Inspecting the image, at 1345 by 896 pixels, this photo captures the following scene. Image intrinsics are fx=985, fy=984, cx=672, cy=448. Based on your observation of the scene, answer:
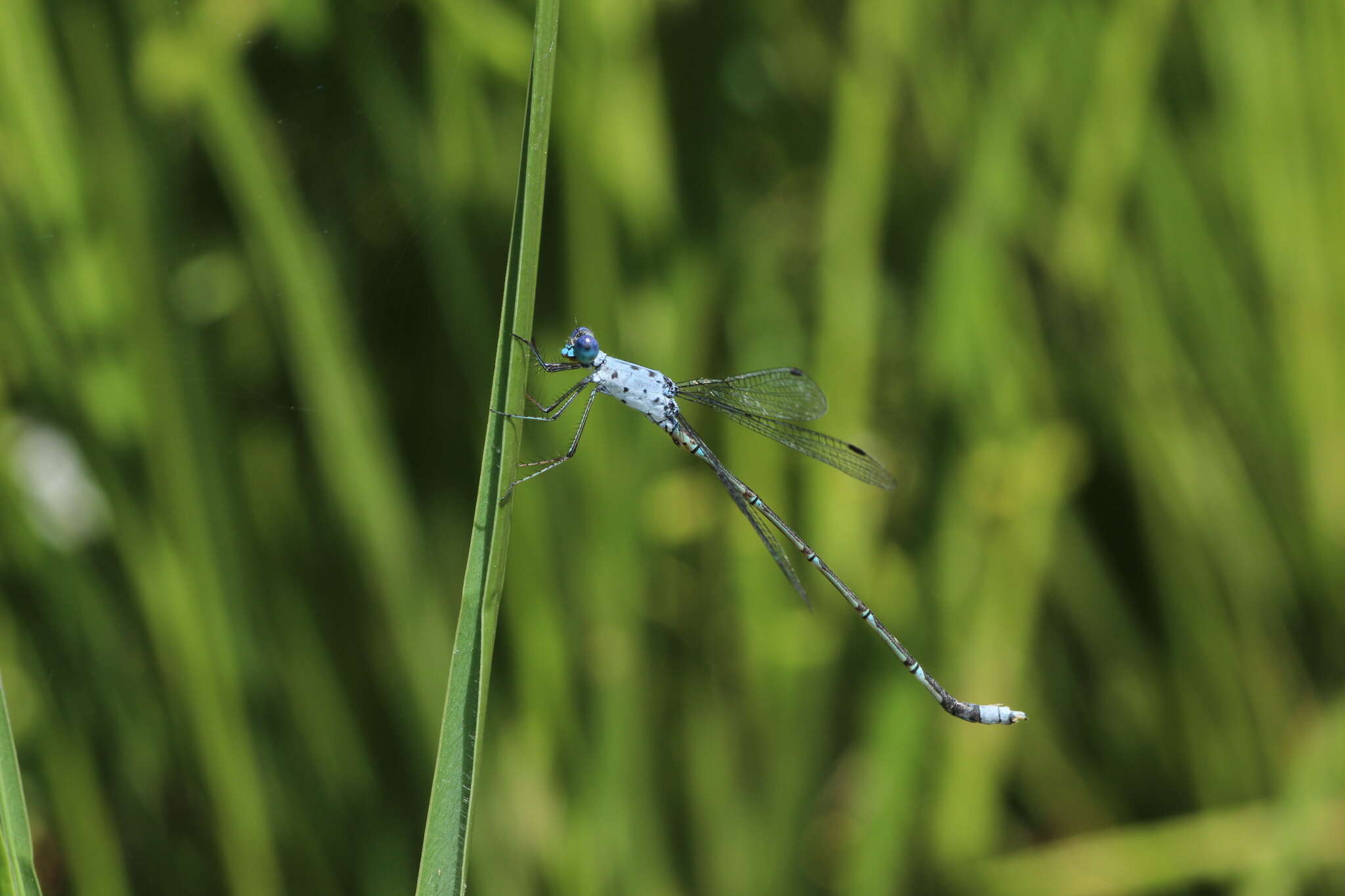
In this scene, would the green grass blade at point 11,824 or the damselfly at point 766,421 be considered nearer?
the green grass blade at point 11,824

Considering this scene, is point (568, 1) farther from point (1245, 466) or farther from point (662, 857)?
point (1245, 466)

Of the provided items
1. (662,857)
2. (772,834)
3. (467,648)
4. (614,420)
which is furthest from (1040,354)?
(467,648)

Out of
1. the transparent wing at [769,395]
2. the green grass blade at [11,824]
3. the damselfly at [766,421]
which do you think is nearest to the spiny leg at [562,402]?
the damselfly at [766,421]

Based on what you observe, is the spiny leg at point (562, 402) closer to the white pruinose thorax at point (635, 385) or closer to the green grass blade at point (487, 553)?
the white pruinose thorax at point (635, 385)

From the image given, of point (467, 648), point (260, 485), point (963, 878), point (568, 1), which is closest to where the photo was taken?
point (467, 648)

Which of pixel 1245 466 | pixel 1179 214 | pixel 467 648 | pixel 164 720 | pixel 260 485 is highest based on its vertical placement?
pixel 1179 214

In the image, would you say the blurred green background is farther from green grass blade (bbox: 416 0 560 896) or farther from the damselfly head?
green grass blade (bbox: 416 0 560 896)

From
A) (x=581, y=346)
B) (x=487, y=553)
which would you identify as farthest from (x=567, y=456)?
(x=487, y=553)

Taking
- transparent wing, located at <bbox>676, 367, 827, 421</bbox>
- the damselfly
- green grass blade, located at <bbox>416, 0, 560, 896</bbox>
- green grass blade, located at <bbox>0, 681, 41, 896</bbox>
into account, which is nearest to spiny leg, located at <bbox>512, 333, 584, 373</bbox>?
the damselfly

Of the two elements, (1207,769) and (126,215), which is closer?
(126,215)
